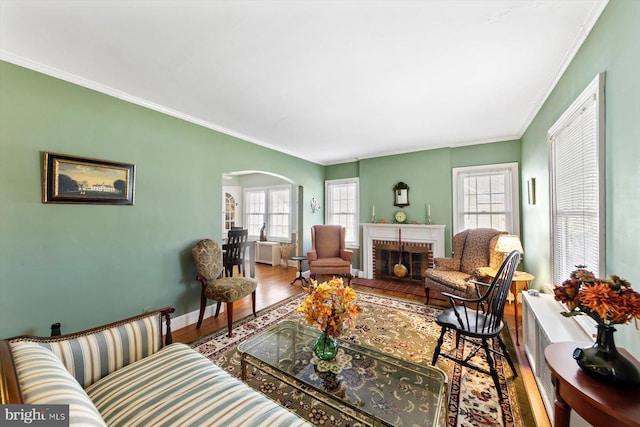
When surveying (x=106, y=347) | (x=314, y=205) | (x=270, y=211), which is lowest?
(x=106, y=347)

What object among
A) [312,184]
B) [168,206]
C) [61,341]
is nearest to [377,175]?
[312,184]

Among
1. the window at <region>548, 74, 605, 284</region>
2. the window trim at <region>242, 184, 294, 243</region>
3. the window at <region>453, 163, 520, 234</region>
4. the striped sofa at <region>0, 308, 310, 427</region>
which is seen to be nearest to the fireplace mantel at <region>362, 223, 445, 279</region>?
the window at <region>453, 163, 520, 234</region>

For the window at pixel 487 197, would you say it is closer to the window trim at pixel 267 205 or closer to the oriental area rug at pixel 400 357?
the oriental area rug at pixel 400 357

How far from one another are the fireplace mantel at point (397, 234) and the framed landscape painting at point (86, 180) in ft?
13.1

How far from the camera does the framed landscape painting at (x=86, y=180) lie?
2090 millimetres

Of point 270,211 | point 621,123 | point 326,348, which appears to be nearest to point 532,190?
point 621,123

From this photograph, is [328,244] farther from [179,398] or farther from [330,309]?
[179,398]

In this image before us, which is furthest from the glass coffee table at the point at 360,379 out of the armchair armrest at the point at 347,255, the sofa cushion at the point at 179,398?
the armchair armrest at the point at 347,255

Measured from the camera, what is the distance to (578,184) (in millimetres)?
1854

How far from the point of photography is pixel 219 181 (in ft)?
11.3

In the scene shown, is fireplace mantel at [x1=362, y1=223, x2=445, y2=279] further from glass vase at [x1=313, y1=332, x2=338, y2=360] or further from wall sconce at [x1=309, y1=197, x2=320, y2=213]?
glass vase at [x1=313, y1=332, x2=338, y2=360]

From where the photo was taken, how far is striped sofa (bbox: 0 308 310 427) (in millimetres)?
891

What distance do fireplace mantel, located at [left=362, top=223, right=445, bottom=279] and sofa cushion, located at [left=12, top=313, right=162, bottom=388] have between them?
4.00m

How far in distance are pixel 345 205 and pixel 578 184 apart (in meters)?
4.11
